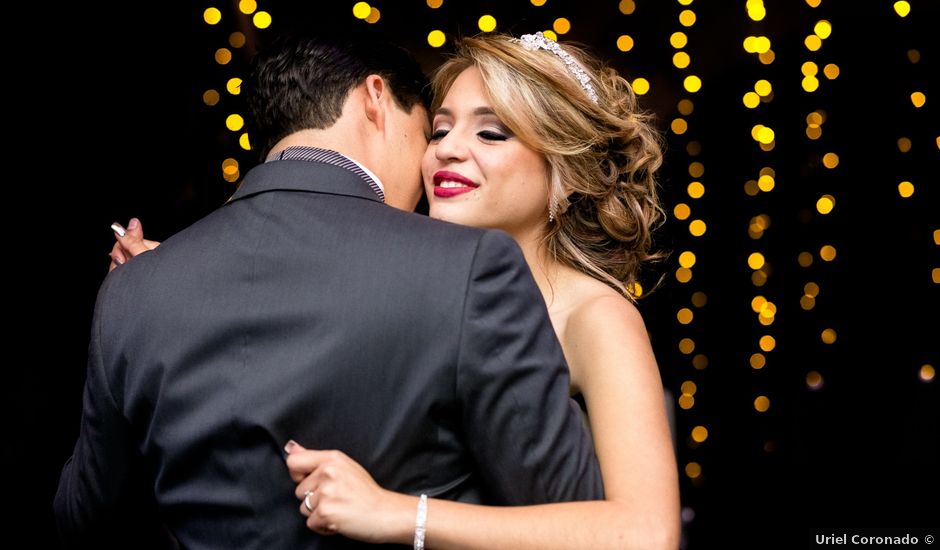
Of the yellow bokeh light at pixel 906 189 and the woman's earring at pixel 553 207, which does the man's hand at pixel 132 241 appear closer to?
the woman's earring at pixel 553 207

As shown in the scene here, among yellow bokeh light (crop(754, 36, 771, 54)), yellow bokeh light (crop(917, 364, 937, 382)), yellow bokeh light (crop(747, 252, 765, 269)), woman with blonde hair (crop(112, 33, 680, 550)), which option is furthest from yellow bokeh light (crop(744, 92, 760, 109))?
yellow bokeh light (crop(917, 364, 937, 382))

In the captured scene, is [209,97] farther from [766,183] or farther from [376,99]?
[766,183]

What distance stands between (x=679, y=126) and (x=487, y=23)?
0.88 metres

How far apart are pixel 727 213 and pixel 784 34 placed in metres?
0.69

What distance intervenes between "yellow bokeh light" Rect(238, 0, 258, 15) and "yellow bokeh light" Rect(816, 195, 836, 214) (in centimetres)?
212

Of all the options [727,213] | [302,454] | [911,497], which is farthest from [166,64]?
[911,497]

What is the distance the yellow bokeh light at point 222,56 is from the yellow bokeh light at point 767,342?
7.26 feet

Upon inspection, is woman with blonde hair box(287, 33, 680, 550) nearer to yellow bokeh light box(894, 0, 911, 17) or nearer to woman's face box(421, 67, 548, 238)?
woman's face box(421, 67, 548, 238)

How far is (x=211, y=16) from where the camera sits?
308 cm

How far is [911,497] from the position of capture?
12.6 ft

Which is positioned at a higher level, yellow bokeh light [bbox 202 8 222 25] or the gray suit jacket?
yellow bokeh light [bbox 202 8 222 25]

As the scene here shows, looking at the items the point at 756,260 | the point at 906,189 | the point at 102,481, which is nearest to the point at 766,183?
the point at 756,260

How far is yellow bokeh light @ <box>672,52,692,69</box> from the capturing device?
11.9ft

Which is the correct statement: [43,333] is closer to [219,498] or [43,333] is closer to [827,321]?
[219,498]
